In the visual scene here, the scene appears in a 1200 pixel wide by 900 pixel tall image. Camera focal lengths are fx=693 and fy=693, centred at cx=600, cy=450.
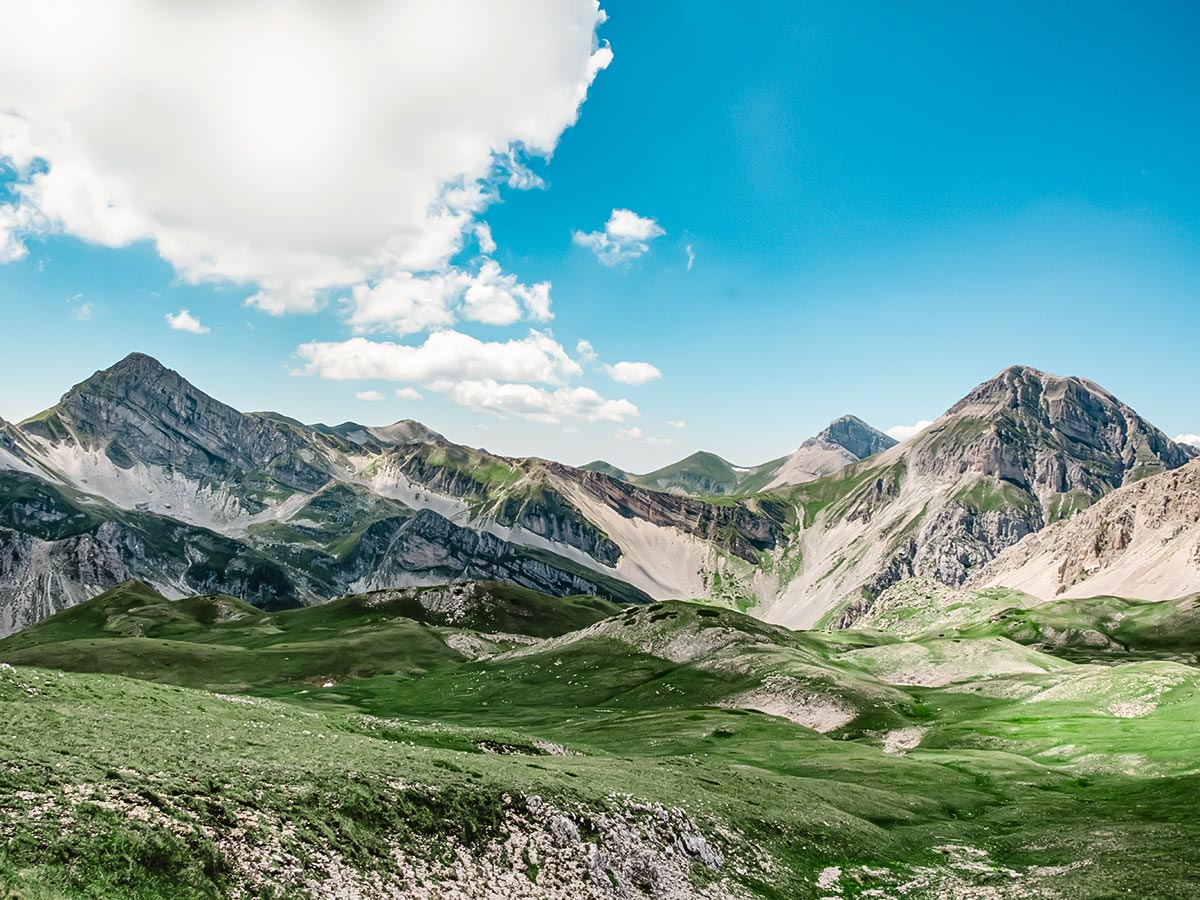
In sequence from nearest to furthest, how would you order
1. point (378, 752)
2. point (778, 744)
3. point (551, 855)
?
point (551, 855)
point (378, 752)
point (778, 744)

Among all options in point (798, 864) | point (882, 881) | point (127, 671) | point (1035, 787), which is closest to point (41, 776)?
point (798, 864)

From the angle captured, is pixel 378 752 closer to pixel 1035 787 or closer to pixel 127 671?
pixel 1035 787

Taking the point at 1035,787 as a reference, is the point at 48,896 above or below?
above

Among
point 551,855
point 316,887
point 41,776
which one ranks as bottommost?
point 551,855

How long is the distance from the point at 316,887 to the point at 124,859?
6.23m

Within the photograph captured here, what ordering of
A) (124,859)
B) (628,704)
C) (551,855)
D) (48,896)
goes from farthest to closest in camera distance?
(628,704), (551,855), (124,859), (48,896)

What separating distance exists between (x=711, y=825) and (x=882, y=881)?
405 inches

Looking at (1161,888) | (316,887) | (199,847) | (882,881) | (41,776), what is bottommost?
(882,881)

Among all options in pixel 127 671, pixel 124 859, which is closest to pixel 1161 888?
pixel 124 859

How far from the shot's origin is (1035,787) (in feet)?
217

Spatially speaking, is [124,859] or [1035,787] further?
[1035,787]

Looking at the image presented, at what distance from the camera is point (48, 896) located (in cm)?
1900

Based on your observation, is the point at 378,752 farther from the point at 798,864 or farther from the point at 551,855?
the point at 798,864

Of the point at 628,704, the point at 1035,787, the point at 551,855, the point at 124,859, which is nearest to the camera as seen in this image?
the point at 124,859
